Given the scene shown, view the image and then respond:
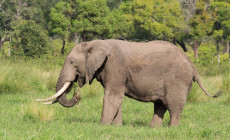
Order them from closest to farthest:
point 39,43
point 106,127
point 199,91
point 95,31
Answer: point 106,127 < point 199,91 < point 39,43 < point 95,31

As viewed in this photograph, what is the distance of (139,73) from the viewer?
780cm

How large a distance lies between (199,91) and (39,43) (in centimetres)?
1549

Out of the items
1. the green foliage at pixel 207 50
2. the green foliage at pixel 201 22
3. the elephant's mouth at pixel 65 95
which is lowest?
the green foliage at pixel 207 50

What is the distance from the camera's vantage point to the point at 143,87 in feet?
25.6

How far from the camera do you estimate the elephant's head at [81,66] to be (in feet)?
25.4

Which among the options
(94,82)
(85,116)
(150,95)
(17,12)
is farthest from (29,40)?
(17,12)

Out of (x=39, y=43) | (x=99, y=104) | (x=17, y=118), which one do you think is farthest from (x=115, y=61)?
(x=39, y=43)

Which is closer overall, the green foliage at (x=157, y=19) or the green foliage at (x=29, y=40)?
the green foliage at (x=29, y=40)

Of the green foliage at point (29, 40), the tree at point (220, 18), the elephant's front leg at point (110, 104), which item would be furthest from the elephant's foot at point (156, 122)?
the tree at point (220, 18)

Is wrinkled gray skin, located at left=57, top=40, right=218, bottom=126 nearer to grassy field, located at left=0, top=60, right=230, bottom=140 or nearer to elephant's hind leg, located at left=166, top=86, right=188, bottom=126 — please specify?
elephant's hind leg, located at left=166, top=86, right=188, bottom=126

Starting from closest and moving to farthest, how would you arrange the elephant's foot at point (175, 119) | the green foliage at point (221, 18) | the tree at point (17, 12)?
the elephant's foot at point (175, 119) → the green foliage at point (221, 18) → the tree at point (17, 12)

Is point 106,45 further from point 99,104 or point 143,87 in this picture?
point 99,104

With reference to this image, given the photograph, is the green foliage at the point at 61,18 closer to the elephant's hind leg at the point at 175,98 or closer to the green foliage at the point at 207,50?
the green foliage at the point at 207,50

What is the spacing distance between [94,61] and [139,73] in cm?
81
